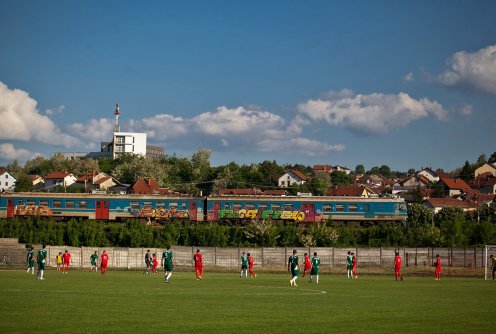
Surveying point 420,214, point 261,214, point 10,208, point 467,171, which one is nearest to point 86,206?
point 10,208

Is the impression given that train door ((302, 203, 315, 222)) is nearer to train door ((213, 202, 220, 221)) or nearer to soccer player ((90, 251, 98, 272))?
train door ((213, 202, 220, 221))

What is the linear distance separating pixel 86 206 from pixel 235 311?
53.9m

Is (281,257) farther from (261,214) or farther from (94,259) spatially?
(261,214)

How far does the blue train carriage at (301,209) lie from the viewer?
71812mm

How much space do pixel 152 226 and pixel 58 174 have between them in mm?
70362

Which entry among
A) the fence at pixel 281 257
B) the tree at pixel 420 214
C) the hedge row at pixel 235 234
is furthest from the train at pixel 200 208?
the tree at pixel 420 214

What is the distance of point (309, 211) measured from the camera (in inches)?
2835

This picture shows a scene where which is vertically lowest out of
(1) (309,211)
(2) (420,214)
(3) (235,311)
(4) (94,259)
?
(4) (94,259)

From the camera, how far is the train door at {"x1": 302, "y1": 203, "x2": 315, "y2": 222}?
71731 mm

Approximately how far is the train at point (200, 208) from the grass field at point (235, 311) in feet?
146

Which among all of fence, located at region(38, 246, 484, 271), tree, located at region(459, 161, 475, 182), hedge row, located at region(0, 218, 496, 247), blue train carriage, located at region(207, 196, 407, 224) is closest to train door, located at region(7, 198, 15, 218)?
hedge row, located at region(0, 218, 496, 247)

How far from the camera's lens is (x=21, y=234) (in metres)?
64.0

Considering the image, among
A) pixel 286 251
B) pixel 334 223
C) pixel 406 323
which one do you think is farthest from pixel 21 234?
pixel 406 323

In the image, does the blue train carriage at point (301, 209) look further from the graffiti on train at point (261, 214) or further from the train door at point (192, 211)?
the train door at point (192, 211)
